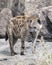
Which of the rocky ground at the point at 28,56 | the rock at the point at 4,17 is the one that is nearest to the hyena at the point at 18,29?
the rocky ground at the point at 28,56

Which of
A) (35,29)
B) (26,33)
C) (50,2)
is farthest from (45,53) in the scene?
(50,2)

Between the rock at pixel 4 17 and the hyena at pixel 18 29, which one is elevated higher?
the hyena at pixel 18 29

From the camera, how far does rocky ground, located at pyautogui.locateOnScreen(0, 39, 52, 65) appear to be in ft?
18.0

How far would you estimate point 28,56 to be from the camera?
323 inches

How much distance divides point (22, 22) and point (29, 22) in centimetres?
22

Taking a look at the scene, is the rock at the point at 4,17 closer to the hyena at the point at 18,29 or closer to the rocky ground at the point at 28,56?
the rocky ground at the point at 28,56

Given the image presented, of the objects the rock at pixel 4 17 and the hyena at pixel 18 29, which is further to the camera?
the rock at pixel 4 17

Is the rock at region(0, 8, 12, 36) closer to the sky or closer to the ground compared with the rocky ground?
A: closer to the ground

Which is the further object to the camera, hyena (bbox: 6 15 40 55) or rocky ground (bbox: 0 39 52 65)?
hyena (bbox: 6 15 40 55)

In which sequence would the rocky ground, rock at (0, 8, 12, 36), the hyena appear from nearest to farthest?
the rocky ground, the hyena, rock at (0, 8, 12, 36)

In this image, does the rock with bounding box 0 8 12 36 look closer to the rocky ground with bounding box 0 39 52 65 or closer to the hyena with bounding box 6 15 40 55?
the rocky ground with bounding box 0 39 52 65

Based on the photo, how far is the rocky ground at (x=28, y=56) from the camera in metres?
5.50

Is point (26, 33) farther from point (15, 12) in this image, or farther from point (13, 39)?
point (15, 12)

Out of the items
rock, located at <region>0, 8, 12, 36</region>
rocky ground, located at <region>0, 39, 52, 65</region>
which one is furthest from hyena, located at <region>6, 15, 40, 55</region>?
rock, located at <region>0, 8, 12, 36</region>
